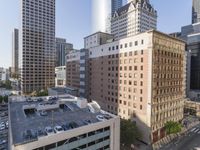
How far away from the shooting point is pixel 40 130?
33562 mm

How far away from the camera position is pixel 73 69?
109m

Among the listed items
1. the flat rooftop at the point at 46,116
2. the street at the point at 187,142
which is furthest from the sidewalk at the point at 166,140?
the flat rooftop at the point at 46,116

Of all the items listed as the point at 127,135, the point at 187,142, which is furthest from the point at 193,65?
the point at 127,135

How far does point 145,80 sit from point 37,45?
402 feet

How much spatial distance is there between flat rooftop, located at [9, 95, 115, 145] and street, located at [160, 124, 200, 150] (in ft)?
90.4

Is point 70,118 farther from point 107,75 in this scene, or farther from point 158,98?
point 107,75

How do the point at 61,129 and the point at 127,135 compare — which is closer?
the point at 61,129

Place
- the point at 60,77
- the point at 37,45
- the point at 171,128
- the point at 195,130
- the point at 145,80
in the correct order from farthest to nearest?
the point at 60,77 → the point at 37,45 → the point at 195,130 → the point at 171,128 → the point at 145,80

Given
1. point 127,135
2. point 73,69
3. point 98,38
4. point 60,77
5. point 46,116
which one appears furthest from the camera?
point 60,77

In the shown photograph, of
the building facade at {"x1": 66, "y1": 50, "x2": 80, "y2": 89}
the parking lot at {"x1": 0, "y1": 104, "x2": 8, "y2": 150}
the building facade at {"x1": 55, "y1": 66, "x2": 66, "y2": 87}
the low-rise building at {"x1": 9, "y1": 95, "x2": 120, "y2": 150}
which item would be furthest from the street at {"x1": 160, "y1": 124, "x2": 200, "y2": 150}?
the building facade at {"x1": 55, "y1": 66, "x2": 66, "y2": 87}

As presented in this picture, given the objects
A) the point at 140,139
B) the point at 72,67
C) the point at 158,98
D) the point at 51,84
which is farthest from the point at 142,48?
the point at 51,84

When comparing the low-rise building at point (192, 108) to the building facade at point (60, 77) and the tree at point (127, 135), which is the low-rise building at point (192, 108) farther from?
the building facade at point (60, 77)

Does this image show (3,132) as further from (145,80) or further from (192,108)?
(192,108)

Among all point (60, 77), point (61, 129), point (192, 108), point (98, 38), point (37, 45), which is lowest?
point (192, 108)
